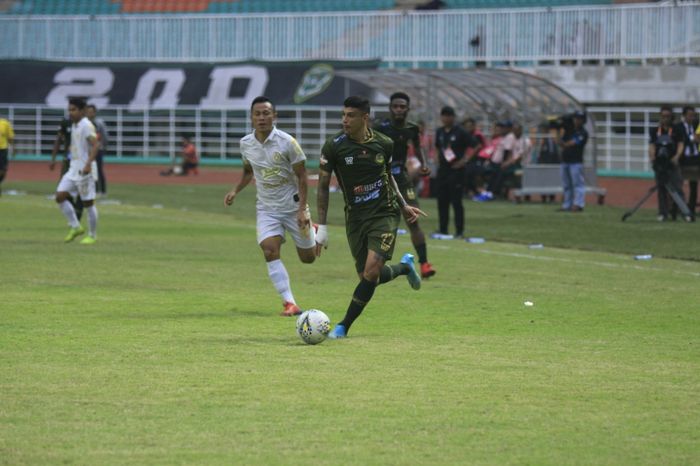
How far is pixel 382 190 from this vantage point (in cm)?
1188

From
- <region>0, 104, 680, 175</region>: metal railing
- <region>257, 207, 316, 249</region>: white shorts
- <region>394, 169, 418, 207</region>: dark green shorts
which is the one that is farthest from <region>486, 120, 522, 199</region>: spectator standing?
<region>257, 207, 316, 249</region>: white shorts

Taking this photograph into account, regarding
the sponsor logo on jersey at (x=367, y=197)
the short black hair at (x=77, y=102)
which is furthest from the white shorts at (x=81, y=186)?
the sponsor logo on jersey at (x=367, y=197)

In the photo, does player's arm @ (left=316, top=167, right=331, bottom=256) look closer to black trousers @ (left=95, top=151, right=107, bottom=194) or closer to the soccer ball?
the soccer ball

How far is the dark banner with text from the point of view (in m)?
46.5

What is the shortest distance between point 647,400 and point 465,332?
336cm

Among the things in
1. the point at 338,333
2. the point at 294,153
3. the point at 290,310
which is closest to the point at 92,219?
the point at 294,153

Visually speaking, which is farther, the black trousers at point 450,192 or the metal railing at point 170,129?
the metal railing at point 170,129

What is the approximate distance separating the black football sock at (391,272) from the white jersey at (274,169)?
1.24 m

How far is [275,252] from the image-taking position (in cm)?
1336

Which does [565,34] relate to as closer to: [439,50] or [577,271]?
[439,50]

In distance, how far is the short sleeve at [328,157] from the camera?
11750 mm

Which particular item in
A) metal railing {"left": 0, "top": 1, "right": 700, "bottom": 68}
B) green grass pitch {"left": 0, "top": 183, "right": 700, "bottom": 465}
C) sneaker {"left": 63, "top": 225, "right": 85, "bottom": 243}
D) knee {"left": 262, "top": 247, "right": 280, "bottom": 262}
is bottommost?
green grass pitch {"left": 0, "top": 183, "right": 700, "bottom": 465}

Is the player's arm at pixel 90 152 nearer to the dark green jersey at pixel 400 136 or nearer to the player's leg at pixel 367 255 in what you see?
the dark green jersey at pixel 400 136

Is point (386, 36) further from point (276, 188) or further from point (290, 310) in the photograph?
point (290, 310)
